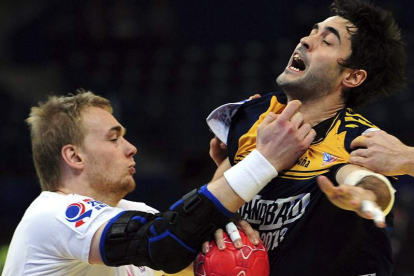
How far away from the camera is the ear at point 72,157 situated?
382 cm

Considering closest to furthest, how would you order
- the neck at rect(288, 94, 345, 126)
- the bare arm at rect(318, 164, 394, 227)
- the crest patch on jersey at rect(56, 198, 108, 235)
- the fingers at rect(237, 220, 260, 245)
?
the bare arm at rect(318, 164, 394, 227), the fingers at rect(237, 220, 260, 245), the crest patch on jersey at rect(56, 198, 108, 235), the neck at rect(288, 94, 345, 126)

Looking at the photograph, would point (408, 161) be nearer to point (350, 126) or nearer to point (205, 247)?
point (350, 126)

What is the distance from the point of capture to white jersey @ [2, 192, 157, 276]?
10.8 feet

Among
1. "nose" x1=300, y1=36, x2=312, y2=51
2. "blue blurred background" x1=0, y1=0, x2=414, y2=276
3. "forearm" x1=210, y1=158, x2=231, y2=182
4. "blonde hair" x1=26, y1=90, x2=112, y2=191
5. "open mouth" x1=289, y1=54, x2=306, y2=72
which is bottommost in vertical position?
"forearm" x1=210, y1=158, x2=231, y2=182

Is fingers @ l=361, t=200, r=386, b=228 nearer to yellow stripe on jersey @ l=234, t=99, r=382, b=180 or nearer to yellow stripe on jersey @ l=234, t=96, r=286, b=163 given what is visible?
yellow stripe on jersey @ l=234, t=99, r=382, b=180

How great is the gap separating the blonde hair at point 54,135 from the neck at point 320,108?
146 centimetres

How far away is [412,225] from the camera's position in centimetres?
763

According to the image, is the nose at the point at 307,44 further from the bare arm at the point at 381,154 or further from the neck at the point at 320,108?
the bare arm at the point at 381,154

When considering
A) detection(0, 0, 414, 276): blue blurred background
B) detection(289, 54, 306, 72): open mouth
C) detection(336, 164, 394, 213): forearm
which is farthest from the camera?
detection(0, 0, 414, 276): blue blurred background

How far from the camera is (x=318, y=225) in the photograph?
3.12m

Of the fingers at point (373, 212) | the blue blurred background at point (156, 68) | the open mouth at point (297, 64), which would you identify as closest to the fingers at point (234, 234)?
the fingers at point (373, 212)

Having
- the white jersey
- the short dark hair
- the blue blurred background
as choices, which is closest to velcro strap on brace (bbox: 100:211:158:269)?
the white jersey

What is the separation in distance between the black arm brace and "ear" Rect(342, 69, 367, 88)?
1162 mm

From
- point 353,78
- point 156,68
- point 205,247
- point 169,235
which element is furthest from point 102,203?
point 156,68
